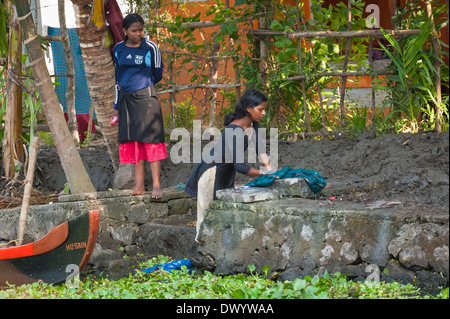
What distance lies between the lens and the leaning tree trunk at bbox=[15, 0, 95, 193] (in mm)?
6355

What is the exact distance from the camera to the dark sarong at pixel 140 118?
5.95 meters

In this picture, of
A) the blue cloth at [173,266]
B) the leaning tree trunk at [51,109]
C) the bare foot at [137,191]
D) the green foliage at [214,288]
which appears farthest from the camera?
the leaning tree trunk at [51,109]

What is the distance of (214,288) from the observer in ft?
14.0

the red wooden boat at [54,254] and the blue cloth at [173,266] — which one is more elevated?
the red wooden boat at [54,254]

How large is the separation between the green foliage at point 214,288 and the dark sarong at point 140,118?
1.46 meters

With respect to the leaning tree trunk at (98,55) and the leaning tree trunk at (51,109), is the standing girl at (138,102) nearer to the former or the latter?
the leaning tree trunk at (98,55)

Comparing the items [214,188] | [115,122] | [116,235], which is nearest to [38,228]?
[116,235]

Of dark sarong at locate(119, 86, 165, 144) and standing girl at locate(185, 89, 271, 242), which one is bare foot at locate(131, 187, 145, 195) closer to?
dark sarong at locate(119, 86, 165, 144)

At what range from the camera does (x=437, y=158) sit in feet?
17.7

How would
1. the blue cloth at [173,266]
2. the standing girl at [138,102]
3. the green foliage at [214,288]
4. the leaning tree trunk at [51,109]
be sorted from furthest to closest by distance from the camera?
the leaning tree trunk at [51,109]
the standing girl at [138,102]
the blue cloth at [173,266]
the green foliage at [214,288]

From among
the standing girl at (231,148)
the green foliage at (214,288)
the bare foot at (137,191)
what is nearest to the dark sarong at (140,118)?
the bare foot at (137,191)

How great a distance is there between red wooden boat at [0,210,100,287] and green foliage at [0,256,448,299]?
0.36ft

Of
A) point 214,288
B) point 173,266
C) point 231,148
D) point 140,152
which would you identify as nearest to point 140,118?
point 140,152

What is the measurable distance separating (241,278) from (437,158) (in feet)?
7.02
